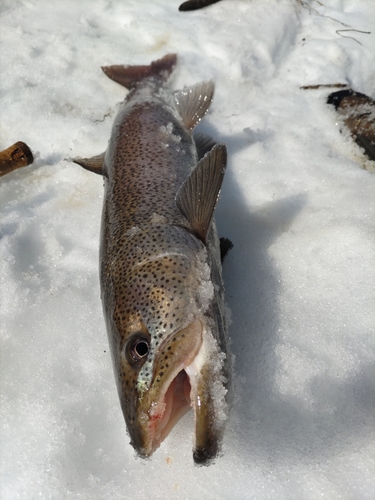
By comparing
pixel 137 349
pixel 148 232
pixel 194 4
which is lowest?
pixel 137 349

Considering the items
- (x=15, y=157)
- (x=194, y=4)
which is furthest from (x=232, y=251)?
(x=194, y=4)

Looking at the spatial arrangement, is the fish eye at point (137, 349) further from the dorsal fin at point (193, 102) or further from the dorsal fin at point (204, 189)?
the dorsal fin at point (193, 102)

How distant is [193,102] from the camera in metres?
3.75

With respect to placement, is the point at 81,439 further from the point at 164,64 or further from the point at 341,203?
the point at 164,64

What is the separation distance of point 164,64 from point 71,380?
130 inches

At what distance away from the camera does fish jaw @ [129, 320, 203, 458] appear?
6.08 ft

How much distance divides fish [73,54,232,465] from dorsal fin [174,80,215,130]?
15.1 inches

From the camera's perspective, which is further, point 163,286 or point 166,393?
point 163,286

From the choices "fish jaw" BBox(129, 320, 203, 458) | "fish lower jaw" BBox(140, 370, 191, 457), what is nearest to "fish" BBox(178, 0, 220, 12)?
"fish jaw" BBox(129, 320, 203, 458)

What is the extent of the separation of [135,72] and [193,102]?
875 mm

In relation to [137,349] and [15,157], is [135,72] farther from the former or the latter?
[137,349]

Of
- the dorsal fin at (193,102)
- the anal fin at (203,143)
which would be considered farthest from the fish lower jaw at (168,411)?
the dorsal fin at (193,102)

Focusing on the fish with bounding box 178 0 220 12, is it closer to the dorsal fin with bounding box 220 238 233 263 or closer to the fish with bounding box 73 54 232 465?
the fish with bounding box 73 54 232 465

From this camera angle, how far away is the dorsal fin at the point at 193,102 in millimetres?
3643
